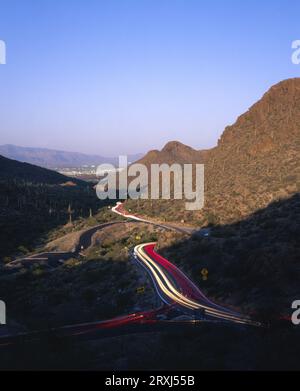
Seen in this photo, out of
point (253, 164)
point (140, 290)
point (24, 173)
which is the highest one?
point (253, 164)

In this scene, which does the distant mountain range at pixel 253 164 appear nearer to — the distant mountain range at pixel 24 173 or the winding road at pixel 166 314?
the winding road at pixel 166 314

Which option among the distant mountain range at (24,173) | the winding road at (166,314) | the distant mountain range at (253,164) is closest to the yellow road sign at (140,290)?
the winding road at (166,314)

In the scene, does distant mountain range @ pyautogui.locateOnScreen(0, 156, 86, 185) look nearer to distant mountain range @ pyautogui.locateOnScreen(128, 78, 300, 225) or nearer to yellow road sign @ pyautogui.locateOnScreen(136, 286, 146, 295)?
distant mountain range @ pyautogui.locateOnScreen(128, 78, 300, 225)

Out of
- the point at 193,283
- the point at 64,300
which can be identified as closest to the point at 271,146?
the point at 193,283

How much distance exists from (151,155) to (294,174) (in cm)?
13105

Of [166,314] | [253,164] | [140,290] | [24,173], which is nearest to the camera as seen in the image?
[166,314]

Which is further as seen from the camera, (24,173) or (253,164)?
(24,173)

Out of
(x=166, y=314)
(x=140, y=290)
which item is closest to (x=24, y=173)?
(x=140, y=290)

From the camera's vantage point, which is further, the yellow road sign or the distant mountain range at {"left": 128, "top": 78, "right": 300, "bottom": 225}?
the distant mountain range at {"left": 128, "top": 78, "right": 300, "bottom": 225}

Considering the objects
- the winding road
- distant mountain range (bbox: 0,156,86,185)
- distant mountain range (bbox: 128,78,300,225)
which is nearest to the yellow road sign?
the winding road

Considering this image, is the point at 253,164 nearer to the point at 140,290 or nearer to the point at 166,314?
the point at 140,290

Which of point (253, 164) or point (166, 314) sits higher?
point (253, 164)
